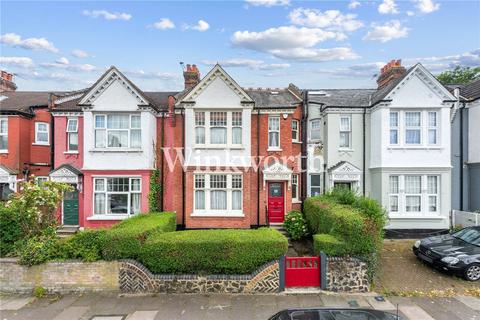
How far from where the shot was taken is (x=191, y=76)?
17266mm

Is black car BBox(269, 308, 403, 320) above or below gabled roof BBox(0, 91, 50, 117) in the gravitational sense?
below

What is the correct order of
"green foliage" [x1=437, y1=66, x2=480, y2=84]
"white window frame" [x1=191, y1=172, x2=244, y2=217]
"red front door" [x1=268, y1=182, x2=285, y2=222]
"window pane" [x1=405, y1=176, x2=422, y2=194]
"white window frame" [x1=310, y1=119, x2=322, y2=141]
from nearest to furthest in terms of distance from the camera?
"white window frame" [x1=191, y1=172, x2=244, y2=217] → "window pane" [x1=405, y1=176, x2=422, y2=194] → "red front door" [x1=268, y1=182, x2=285, y2=222] → "white window frame" [x1=310, y1=119, x2=322, y2=141] → "green foliage" [x1=437, y1=66, x2=480, y2=84]

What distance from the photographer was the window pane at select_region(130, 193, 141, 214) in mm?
15180

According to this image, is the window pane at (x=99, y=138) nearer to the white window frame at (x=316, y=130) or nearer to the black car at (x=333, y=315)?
the white window frame at (x=316, y=130)

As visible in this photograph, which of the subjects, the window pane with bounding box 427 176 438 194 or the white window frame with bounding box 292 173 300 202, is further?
the white window frame with bounding box 292 173 300 202

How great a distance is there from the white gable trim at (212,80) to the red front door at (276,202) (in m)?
5.01

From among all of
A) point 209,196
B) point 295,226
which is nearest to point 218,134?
point 209,196

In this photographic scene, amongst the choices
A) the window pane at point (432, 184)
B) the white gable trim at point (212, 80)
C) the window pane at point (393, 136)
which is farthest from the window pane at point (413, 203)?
the white gable trim at point (212, 80)

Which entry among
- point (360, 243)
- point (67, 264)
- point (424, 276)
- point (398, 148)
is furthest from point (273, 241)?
point (398, 148)

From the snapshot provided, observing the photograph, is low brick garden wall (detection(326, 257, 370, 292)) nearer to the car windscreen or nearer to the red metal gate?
the red metal gate

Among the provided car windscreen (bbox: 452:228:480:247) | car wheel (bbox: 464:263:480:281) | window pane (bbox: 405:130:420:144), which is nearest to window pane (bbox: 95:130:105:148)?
window pane (bbox: 405:130:420:144)

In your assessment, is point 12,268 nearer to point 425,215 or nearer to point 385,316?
point 385,316

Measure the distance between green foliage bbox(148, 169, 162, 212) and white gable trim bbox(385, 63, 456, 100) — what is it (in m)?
13.4

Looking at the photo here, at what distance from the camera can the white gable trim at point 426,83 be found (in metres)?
14.8
